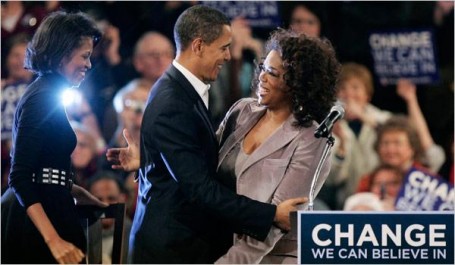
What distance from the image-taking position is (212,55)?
9.79 feet

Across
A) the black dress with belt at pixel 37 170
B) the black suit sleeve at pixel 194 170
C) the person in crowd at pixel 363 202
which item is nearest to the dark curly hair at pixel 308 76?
the black suit sleeve at pixel 194 170

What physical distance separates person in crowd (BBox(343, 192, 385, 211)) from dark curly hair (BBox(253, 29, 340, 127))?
2.92 m

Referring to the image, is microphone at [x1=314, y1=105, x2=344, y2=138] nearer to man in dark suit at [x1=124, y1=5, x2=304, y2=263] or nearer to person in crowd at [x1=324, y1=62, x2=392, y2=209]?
man in dark suit at [x1=124, y1=5, x2=304, y2=263]

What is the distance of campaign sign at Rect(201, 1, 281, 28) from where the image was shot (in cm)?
584

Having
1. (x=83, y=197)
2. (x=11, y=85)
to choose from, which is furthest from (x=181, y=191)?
(x=11, y=85)

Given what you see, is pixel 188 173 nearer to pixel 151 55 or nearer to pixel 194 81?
pixel 194 81

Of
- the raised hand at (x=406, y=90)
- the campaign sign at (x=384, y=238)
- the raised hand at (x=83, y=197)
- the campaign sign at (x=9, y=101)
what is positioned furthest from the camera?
the raised hand at (x=406, y=90)

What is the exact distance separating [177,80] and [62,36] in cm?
35

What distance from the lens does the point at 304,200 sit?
2914 millimetres

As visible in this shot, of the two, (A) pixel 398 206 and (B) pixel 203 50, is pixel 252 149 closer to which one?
(B) pixel 203 50

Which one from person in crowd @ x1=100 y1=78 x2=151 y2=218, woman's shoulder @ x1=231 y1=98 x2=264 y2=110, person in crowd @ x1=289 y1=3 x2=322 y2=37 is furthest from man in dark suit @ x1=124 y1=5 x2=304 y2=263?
person in crowd @ x1=289 y1=3 x2=322 y2=37

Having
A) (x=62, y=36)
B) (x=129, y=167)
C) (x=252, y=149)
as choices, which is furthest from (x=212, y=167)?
(x=62, y=36)

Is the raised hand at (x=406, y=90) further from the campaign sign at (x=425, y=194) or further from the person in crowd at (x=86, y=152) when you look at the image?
the person in crowd at (x=86, y=152)

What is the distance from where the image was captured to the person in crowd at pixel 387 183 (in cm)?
593
